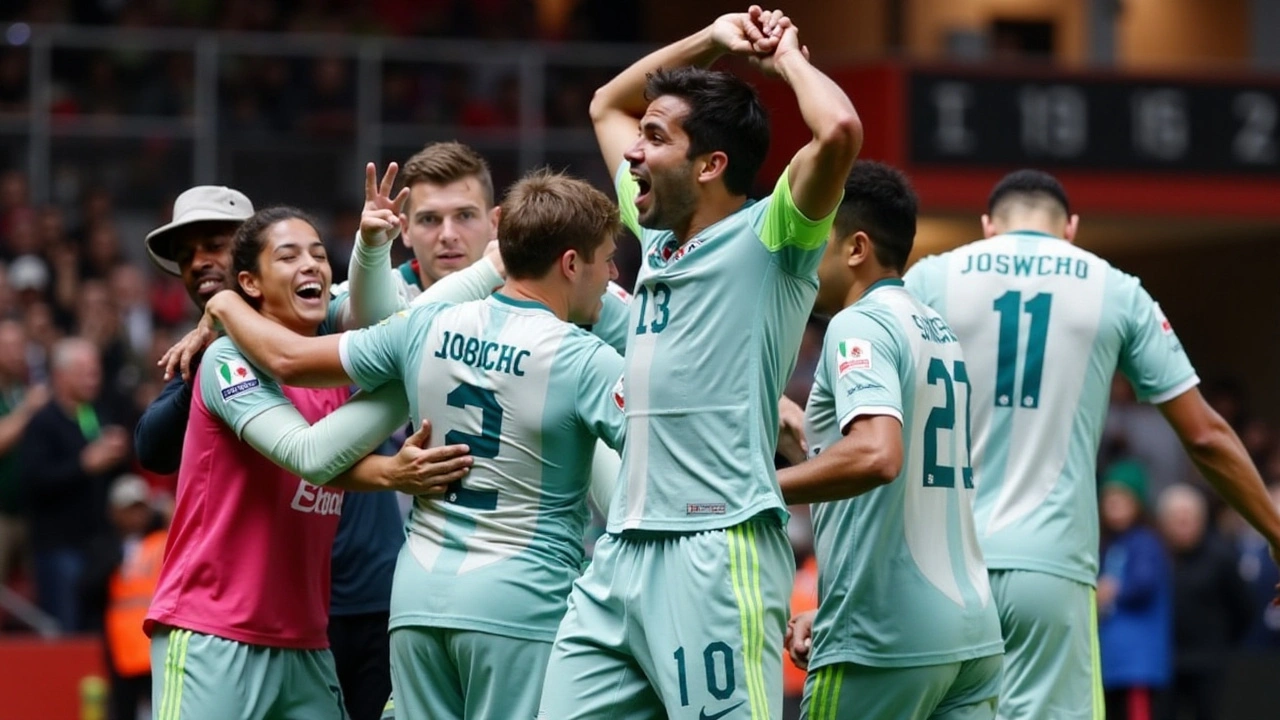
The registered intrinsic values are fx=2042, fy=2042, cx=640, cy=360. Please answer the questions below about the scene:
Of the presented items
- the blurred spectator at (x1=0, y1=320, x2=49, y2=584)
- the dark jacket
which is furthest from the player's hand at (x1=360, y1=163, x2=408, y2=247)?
the blurred spectator at (x1=0, y1=320, x2=49, y2=584)

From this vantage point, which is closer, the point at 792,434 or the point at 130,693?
the point at 792,434

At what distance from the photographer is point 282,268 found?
616cm

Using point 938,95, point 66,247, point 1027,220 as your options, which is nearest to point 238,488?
point 1027,220

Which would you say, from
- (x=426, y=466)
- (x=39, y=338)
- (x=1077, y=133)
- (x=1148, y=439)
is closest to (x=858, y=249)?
(x=426, y=466)

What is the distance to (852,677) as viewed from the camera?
5762 mm

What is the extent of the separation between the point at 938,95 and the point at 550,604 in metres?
13.4

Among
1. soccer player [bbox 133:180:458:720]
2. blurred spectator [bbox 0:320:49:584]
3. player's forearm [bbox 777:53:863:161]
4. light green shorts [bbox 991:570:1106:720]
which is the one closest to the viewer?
player's forearm [bbox 777:53:863:161]

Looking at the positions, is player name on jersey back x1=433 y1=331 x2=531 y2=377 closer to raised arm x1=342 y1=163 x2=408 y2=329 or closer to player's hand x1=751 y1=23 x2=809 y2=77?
raised arm x1=342 y1=163 x2=408 y2=329

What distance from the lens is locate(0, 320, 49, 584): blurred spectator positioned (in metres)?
12.9

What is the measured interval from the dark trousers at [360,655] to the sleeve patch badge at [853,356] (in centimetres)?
201

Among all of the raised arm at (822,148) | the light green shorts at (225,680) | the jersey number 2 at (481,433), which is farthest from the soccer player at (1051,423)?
the light green shorts at (225,680)

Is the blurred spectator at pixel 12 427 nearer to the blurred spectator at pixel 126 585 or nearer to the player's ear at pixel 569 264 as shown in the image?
the blurred spectator at pixel 126 585

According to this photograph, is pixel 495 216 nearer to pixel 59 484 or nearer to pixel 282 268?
pixel 282 268

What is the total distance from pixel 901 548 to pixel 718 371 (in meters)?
0.84
